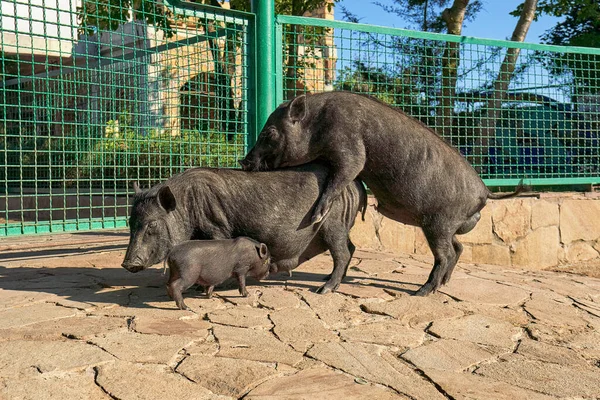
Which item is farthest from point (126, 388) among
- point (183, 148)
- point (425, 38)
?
point (425, 38)

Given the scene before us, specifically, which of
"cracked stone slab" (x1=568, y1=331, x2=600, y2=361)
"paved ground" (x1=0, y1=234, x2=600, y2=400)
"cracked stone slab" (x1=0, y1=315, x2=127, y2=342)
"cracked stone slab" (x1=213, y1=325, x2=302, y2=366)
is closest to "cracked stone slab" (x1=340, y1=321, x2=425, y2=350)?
"paved ground" (x1=0, y1=234, x2=600, y2=400)

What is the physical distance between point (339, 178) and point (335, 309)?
0.95 meters

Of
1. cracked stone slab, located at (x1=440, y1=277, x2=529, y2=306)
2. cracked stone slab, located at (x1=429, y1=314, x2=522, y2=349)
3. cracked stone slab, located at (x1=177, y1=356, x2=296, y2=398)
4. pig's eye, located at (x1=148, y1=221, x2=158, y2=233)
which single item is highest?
pig's eye, located at (x1=148, y1=221, x2=158, y2=233)

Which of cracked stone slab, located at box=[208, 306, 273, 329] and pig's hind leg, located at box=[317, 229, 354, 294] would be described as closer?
cracked stone slab, located at box=[208, 306, 273, 329]

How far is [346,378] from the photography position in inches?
114

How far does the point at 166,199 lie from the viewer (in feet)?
13.7

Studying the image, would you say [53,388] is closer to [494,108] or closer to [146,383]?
[146,383]

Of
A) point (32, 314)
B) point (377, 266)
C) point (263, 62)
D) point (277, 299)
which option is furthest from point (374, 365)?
point (263, 62)

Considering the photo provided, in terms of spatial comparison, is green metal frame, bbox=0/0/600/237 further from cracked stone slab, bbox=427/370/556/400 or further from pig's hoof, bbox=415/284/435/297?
cracked stone slab, bbox=427/370/556/400

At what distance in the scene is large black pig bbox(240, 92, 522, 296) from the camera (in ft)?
15.1

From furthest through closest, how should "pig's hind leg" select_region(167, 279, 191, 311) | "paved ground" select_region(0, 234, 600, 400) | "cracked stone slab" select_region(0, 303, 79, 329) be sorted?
"pig's hind leg" select_region(167, 279, 191, 311)
"cracked stone slab" select_region(0, 303, 79, 329)
"paved ground" select_region(0, 234, 600, 400)

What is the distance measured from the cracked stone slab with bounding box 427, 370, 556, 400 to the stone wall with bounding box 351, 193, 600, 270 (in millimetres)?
4122

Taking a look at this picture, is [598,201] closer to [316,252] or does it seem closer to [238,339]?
[316,252]

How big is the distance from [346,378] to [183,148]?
4.09 meters
